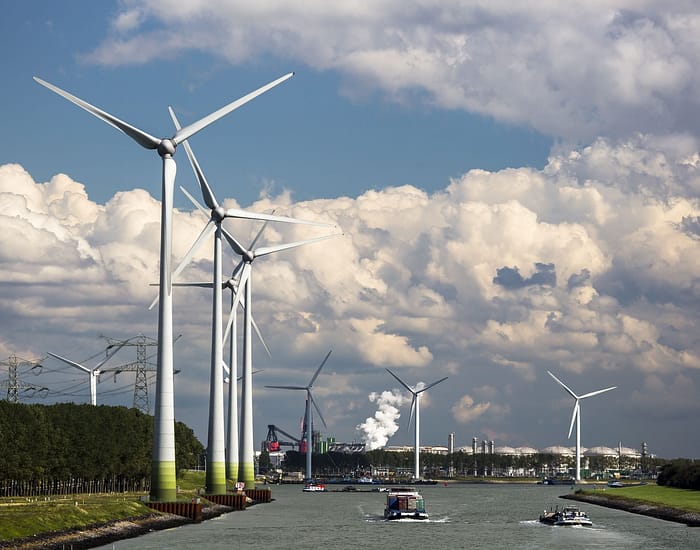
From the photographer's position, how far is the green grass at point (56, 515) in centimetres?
11488

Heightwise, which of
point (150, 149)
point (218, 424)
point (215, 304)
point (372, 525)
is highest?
point (150, 149)

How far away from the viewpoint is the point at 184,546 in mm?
124688

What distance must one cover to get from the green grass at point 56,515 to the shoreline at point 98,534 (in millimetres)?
979

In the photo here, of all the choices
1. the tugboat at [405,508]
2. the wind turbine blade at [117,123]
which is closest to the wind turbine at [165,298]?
the wind turbine blade at [117,123]

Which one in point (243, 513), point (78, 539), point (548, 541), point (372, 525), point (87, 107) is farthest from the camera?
point (243, 513)

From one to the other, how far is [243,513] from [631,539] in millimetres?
70775

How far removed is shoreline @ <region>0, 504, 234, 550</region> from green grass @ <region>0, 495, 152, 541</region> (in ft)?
3.21

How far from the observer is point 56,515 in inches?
5079

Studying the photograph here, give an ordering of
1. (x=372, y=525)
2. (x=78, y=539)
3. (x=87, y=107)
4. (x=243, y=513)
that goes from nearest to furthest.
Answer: (x=78, y=539), (x=87, y=107), (x=372, y=525), (x=243, y=513)

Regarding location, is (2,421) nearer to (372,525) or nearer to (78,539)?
(372,525)

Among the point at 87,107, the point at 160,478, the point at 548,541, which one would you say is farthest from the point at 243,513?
the point at 87,107

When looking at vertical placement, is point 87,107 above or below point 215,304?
above

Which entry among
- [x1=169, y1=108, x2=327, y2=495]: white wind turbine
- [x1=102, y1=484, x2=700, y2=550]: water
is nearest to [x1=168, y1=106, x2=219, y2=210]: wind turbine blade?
[x1=169, y1=108, x2=327, y2=495]: white wind turbine

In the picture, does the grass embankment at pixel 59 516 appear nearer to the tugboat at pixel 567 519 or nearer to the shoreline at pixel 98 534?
the shoreline at pixel 98 534
